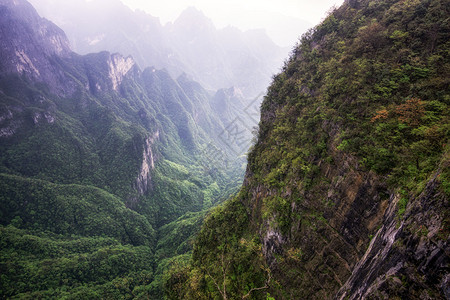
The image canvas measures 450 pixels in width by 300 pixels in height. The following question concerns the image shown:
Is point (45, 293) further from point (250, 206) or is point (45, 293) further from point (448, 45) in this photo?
point (448, 45)

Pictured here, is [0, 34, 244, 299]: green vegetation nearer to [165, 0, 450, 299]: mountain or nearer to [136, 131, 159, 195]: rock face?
[136, 131, 159, 195]: rock face

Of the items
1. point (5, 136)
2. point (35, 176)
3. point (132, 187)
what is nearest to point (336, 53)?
Result: point (132, 187)

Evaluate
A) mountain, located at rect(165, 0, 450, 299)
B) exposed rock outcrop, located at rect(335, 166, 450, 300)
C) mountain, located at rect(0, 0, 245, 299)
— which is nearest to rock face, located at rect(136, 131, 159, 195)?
mountain, located at rect(0, 0, 245, 299)

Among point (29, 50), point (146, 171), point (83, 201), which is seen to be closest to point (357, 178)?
point (83, 201)

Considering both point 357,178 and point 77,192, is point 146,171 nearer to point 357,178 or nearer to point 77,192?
point 77,192

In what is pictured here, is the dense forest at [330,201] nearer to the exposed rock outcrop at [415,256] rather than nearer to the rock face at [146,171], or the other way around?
the exposed rock outcrop at [415,256]

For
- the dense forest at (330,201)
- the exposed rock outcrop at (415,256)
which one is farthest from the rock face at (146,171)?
the exposed rock outcrop at (415,256)
